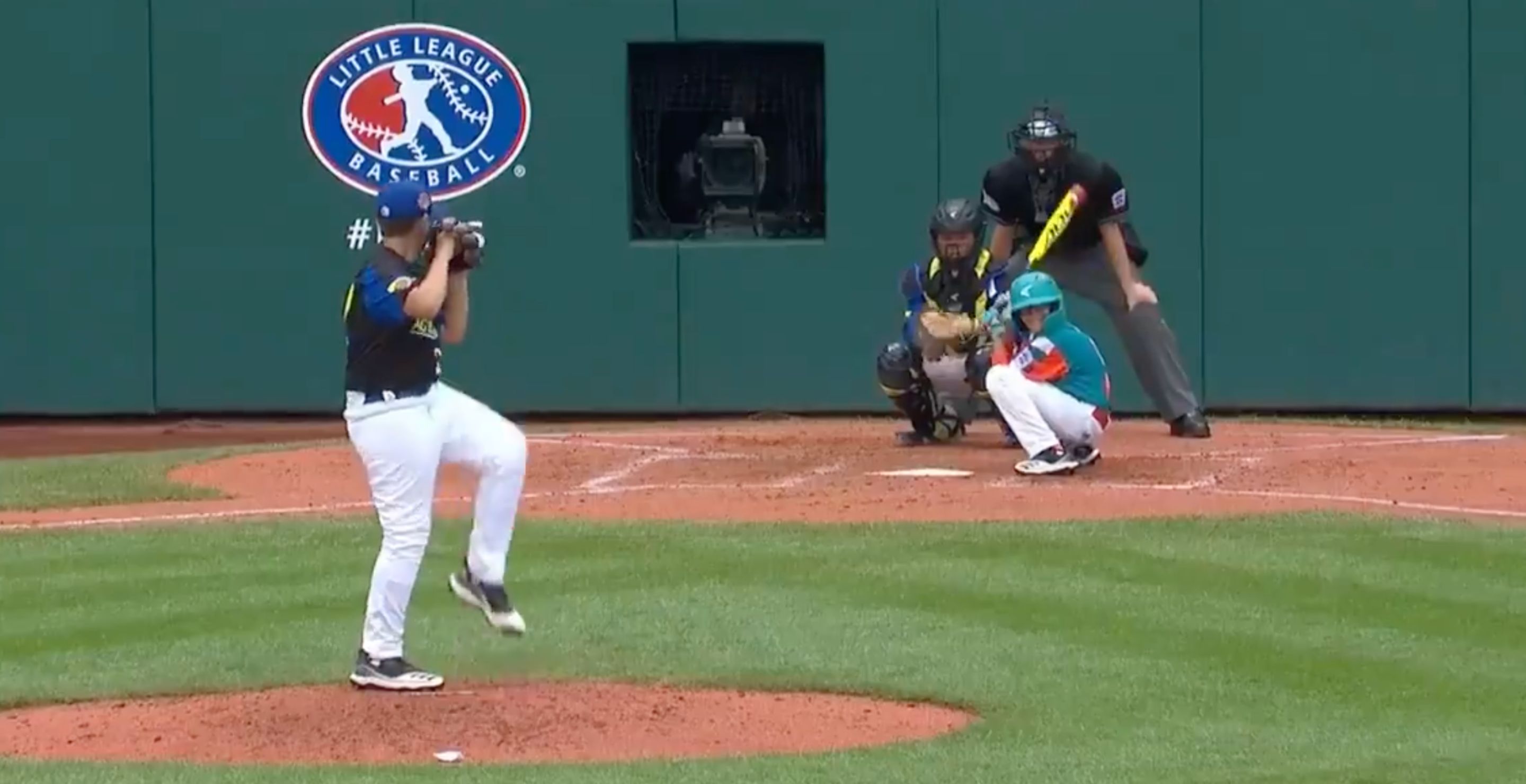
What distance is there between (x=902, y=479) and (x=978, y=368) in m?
1.37

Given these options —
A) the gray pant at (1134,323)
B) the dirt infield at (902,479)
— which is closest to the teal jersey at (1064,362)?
the dirt infield at (902,479)

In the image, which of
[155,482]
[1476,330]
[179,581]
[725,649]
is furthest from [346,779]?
[1476,330]

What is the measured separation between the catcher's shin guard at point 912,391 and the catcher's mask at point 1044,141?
4.47ft

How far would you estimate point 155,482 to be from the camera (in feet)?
46.5

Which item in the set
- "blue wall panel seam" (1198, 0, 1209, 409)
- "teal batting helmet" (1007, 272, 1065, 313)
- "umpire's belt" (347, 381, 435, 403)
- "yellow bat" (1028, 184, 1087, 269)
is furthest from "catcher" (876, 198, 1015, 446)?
"umpire's belt" (347, 381, 435, 403)

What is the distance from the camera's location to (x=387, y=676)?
25.6 ft

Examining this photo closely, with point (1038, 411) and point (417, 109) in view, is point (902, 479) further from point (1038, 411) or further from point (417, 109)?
point (417, 109)

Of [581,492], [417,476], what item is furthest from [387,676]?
[581,492]

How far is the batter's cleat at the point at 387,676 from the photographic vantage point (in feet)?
25.6

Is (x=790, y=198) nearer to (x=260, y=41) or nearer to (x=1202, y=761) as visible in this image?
(x=260, y=41)

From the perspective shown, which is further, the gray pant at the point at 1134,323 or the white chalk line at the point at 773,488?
the gray pant at the point at 1134,323

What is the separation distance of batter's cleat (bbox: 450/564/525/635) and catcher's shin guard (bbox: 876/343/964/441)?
700 cm

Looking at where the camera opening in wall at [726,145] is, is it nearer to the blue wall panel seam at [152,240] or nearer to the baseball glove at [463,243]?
the blue wall panel seam at [152,240]

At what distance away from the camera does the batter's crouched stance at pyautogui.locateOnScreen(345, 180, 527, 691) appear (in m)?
7.70
